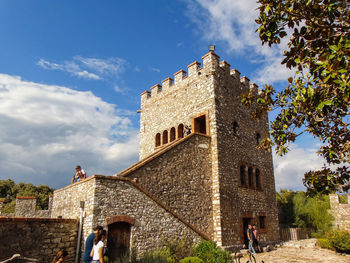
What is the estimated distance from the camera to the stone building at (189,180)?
9.59 meters

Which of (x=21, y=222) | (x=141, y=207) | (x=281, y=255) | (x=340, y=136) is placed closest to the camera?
(x=340, y=136)

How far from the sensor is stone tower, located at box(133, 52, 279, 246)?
13.3 m

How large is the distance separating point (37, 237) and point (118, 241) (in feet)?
8.34

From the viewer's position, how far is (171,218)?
10898 millimetres

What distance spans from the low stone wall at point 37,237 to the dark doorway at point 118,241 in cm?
124

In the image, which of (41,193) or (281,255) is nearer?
(281,255)

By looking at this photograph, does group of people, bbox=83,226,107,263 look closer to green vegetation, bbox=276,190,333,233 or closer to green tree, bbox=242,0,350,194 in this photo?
Answer: green tree, bbox=242,0,350,194

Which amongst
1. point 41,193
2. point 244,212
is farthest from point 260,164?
point 41,193

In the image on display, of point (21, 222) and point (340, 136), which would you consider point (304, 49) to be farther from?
point (21, 222)

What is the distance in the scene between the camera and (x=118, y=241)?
936 cm

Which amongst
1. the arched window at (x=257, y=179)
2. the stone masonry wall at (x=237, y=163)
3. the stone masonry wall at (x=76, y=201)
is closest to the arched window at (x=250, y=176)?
the stone masonry wall at (x=237, y=163)

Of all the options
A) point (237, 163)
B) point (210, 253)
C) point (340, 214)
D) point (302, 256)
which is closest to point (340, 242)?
point (302, 256)

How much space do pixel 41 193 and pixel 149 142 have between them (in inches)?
923

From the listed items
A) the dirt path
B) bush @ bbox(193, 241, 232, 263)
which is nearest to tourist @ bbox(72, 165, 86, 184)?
bush @ bbox(193, 241, 232, 263)
